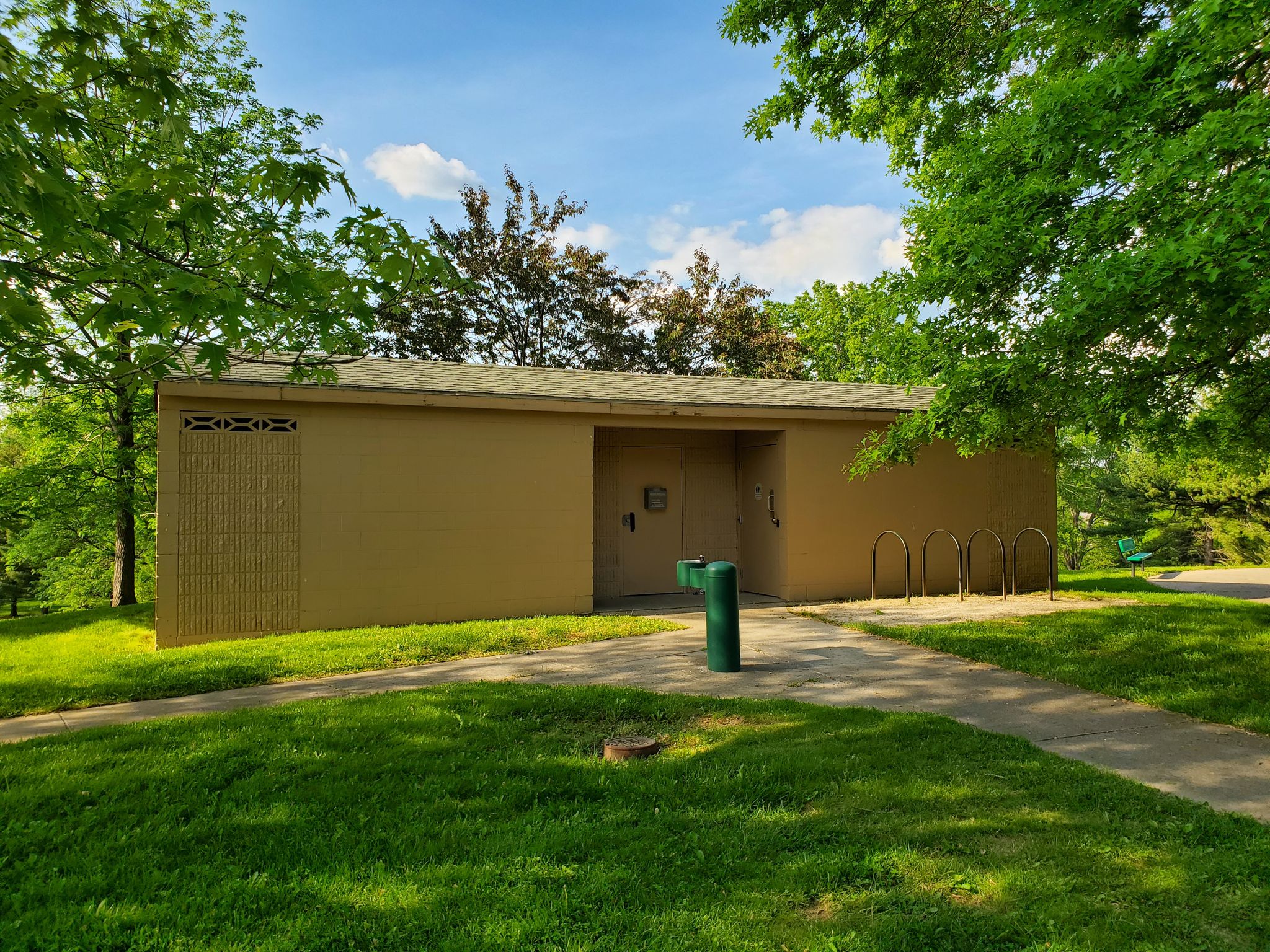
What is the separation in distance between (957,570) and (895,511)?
1.49 m

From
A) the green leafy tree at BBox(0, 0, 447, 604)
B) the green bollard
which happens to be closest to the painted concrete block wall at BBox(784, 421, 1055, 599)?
the green bollard

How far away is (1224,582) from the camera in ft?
40.5

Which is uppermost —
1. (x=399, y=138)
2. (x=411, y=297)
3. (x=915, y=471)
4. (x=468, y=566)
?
(x=399, y=138)

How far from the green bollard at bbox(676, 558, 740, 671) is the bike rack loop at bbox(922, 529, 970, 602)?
4.95m

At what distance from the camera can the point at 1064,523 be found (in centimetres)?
4416

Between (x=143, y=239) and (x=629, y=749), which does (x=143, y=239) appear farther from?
(x=629, y=749)

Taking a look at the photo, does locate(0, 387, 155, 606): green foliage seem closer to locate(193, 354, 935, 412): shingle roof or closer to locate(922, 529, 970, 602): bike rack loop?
locate(193, 354, 935, 412): shingle roof

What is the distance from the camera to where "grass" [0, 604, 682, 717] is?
19.2ft

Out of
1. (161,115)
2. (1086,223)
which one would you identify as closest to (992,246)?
(1086,223)

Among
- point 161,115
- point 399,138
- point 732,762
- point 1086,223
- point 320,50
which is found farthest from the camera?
point 399,138

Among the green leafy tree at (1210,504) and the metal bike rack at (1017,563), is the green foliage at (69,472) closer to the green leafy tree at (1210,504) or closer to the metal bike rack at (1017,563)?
the metal bike rack at (1017,563)

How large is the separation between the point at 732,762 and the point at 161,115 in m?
4.26

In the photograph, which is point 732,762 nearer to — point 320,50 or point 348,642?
point 348,642

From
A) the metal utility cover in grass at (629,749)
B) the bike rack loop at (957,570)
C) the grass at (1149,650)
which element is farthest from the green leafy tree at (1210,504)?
the metal utility cover in grass at (629,749)
